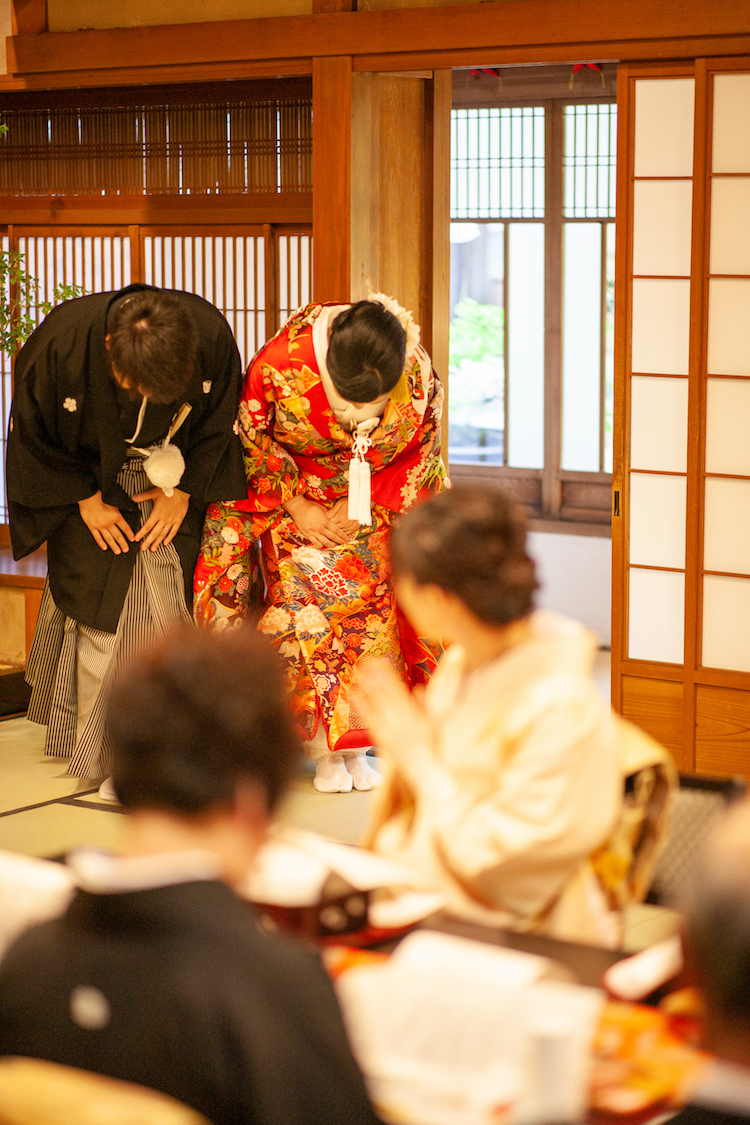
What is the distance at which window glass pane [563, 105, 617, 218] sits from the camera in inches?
255

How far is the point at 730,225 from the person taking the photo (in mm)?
4062

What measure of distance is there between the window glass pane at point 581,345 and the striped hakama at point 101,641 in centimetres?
314

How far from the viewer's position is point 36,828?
378 centimetres

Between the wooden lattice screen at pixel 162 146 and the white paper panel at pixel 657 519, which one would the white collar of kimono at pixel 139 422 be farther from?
the white paper panel at pixel 657 519

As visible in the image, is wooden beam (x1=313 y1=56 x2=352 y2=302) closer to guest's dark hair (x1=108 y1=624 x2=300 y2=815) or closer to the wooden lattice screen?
the wooden lattice screen

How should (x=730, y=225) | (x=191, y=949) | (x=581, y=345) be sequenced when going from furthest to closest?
1. (x=581, y=345)
2. (x=730, y=225)
3. (x=191, y=949)

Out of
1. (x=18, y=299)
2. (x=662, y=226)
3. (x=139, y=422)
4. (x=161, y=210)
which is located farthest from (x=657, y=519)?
(x=18, y=299)

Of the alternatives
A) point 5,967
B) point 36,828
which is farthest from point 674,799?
point 36,828

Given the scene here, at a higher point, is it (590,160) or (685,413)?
(590,160)

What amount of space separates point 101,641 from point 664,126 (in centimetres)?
240

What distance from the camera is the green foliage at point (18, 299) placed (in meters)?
4.95

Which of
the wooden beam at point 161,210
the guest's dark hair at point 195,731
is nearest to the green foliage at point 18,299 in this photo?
the wooden beam at point 161,210

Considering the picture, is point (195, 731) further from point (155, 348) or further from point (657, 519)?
point (657, 519)

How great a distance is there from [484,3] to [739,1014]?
153 inches
